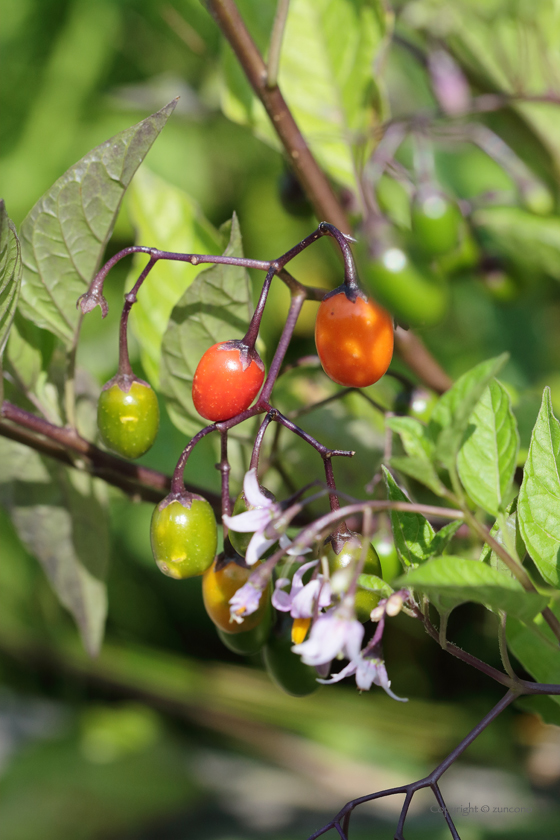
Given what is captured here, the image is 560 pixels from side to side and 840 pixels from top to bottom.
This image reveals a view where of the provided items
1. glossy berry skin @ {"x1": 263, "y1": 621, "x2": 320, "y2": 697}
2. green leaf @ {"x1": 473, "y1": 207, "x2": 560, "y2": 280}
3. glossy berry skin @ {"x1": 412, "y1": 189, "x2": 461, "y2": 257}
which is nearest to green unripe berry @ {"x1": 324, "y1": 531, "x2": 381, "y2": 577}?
glossy berry skin @ {"x1": 263, "y1": 621, "x2": 320, "y2": 697}

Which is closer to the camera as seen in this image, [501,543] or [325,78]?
[501,543]

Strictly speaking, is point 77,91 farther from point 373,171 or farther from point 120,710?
point 120,710

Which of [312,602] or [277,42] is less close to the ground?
[277,42]

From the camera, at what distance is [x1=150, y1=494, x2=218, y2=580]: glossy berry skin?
34 cm

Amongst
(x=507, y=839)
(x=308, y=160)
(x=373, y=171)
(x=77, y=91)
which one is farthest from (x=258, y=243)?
(x=507, y=839)

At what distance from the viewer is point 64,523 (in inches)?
20.2

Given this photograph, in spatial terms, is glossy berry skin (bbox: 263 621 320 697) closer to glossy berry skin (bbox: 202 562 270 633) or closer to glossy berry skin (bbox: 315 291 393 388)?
glossy berry skin (bbox: 202 562 270 633)

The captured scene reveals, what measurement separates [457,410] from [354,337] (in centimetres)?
7

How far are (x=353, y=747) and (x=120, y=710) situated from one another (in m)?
0.34

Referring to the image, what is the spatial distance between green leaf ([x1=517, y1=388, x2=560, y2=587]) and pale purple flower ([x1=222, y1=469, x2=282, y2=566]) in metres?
0.12

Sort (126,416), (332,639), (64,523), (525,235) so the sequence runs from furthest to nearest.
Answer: (525,235)
(64,523)
(126,416)
(332,639)

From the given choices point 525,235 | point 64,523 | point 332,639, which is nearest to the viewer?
point 332,639

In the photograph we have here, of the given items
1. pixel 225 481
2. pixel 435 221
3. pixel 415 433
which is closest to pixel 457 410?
pixel 415 433

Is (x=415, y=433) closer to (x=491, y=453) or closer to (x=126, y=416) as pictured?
(x=491, y=453)
